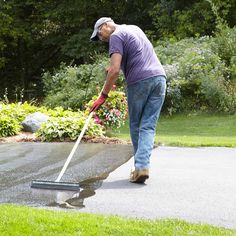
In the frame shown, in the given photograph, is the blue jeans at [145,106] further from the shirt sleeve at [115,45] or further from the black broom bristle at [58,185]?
the black broom bristle at [58,185]

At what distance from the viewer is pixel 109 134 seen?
11.1 m

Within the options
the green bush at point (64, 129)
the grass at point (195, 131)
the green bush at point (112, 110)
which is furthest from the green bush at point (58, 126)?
the grass at point (195, 131)

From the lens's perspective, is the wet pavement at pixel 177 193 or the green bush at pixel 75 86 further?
the green bush at pixel 75 86

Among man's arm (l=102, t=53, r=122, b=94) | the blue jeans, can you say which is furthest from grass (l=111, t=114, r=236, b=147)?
man's arm (l=102, t=53, r=122, b=94)

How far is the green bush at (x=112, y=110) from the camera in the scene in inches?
419

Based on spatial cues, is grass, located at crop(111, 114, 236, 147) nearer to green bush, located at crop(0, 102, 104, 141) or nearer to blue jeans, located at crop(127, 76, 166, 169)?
green bush, located at crop(0, 102, 104, 141)

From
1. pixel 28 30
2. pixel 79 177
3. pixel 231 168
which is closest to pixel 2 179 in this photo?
pixel 79 177

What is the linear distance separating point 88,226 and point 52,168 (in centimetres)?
305

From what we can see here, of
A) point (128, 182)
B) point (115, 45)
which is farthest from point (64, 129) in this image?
point (115, 45)

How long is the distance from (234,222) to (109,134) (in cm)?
696

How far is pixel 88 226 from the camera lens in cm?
399

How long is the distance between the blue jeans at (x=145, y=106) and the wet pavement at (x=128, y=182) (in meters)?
0.45

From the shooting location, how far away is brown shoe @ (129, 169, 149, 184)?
228 inches

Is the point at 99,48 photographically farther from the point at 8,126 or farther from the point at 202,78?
the point at 8,126
